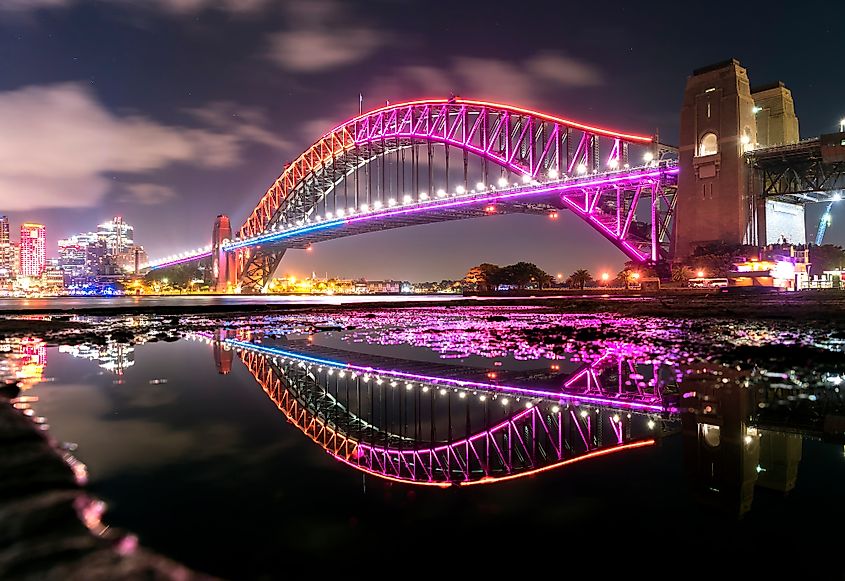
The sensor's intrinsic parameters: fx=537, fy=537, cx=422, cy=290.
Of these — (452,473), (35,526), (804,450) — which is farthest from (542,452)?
(35,526)

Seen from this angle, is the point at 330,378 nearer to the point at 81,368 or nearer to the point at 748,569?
the point at 81,368

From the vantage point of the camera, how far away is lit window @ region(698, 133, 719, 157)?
39188mm

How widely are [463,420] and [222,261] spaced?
11174 centimetres

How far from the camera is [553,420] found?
4188 mm

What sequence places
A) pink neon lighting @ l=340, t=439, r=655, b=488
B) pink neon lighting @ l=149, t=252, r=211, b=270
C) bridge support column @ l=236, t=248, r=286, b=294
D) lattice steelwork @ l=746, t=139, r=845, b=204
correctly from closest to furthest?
1. pink neon lighting @ l=340, t=439, r=655, b=488
2. lattice steelwork @ l=746, t=139, r=845, b=204
3. bridge support column @ l=236, t=248, r=286, b=294
4. pink neon lighting @ l=149, t=252, r=211, b=270

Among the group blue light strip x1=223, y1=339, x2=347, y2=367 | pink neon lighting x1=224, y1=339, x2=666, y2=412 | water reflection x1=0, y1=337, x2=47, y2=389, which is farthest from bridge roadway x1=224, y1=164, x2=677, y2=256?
water reflection x1=0, y1=337, x2=47, y2=389

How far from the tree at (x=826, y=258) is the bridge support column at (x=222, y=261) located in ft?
309

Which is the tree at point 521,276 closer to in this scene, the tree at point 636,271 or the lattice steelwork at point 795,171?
the tree at point 636,271

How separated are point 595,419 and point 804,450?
1.36 metres

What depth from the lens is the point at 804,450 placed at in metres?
3.18

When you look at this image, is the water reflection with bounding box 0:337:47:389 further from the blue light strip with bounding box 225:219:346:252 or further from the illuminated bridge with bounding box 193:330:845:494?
the blue light strip with bounding box 225:219:346:252

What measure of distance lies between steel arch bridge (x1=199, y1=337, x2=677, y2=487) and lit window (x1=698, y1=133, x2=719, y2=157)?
128 ft

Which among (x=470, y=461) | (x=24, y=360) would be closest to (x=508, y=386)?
(x=470, y=461)

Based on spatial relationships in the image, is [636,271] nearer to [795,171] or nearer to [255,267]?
[795,171]
